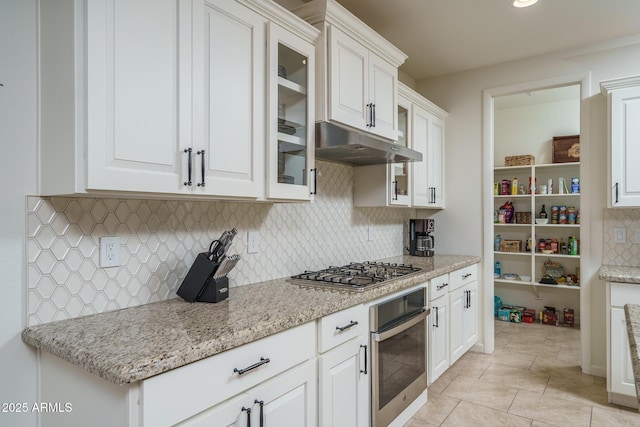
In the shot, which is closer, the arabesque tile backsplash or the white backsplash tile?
the arabesque tile backsplash

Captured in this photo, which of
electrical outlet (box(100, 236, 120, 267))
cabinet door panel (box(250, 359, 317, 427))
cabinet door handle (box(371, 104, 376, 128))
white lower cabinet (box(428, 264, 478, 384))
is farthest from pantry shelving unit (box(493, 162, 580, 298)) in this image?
electrical outlet (box(100, 236, 120, 267))

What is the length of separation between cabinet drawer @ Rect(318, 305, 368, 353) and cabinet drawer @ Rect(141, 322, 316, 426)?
0.12 m

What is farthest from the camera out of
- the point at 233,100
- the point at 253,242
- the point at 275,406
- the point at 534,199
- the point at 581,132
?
the point at 534,199

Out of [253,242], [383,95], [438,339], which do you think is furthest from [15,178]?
[438,339]

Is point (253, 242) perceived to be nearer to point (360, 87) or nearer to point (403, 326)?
point (403, 326)

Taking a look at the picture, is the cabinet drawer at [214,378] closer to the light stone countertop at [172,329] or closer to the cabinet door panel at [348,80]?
the light stone countertop at [172,329]

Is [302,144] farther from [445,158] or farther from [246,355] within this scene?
[445,158]

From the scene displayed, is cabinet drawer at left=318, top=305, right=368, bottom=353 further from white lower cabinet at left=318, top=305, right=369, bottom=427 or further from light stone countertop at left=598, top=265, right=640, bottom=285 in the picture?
light stone countertop at left=598, top=265, right=640, bottom=285

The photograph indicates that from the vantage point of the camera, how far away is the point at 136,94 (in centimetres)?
129

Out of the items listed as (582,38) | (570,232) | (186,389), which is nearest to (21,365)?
(186,389)

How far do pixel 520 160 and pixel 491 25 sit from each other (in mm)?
2599

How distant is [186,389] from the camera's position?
1.11m

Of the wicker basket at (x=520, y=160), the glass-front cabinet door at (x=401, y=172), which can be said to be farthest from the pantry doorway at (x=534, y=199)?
A: the glass-front cabinet door at (x=401, y=172)

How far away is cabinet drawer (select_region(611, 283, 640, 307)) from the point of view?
2.63 m
